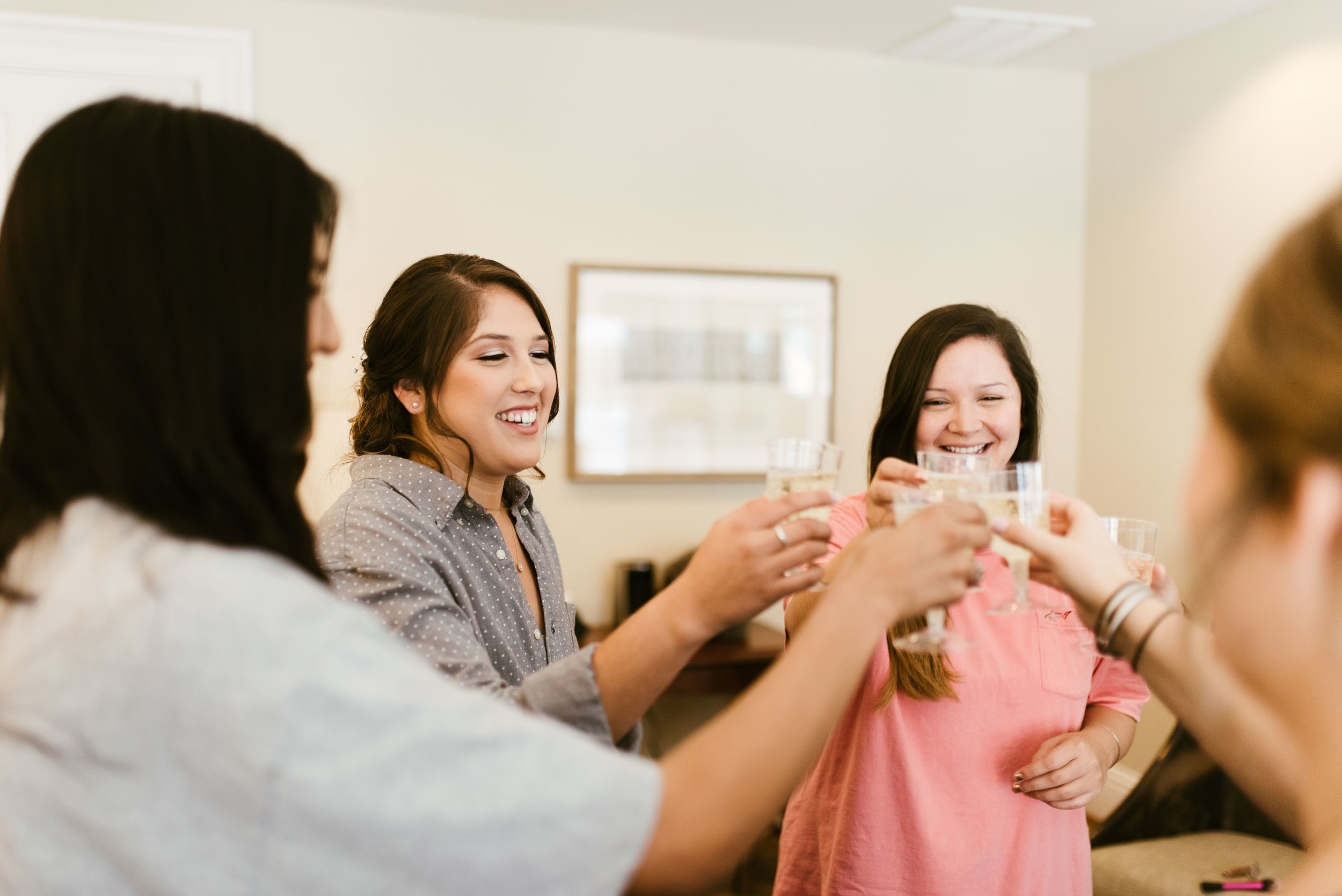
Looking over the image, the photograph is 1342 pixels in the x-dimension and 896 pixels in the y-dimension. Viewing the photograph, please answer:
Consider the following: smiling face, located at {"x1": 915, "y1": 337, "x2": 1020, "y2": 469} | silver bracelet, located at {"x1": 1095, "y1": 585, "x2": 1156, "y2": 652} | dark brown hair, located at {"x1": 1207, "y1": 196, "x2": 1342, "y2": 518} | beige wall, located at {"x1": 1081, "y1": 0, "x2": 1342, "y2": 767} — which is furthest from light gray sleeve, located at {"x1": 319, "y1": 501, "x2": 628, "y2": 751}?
beige wall, located at {"x1": 1081, "y1": 0, "x2": 1342, "y2": 767}

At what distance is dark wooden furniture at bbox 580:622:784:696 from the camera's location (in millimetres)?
3516

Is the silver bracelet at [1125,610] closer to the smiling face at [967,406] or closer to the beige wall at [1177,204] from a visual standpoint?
the smiling face at [967,406]

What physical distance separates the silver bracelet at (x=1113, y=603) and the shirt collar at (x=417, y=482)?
899 mm

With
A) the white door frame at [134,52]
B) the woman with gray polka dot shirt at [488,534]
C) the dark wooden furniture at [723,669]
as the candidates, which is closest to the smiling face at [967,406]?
the woman with gray polka dot shirt at [488,534]

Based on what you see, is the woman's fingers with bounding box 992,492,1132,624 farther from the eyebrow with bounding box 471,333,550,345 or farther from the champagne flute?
the eyebrow with bounding box 471,333,550,345

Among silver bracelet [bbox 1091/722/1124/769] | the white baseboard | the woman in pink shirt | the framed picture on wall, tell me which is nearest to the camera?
the woman in pink shirt

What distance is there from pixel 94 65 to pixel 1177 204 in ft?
13.5

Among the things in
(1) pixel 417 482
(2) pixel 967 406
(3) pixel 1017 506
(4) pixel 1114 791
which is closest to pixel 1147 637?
(3) pixel 1017 506

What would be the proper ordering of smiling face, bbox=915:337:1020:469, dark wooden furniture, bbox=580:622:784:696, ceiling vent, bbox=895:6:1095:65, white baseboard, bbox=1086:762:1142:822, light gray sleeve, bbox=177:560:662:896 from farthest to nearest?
white baseboard, bbox=1086:762:1142:822
ceiling vent, bbox=895:6:1095:65
dark wooden furniture, bbox=580:622:784:696
smiling face, bbox=915:337:1020:469
light gray sleeve, bbox=177:560:662:896

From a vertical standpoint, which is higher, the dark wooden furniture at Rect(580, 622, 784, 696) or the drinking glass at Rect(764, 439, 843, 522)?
the drinking glass at Rect(764, 439, 843, 522)

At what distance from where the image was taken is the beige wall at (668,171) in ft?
12.0

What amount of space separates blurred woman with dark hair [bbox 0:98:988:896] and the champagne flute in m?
0.29

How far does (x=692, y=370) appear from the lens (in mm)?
4039

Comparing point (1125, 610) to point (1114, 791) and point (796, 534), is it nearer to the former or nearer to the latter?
point (796, 534)
